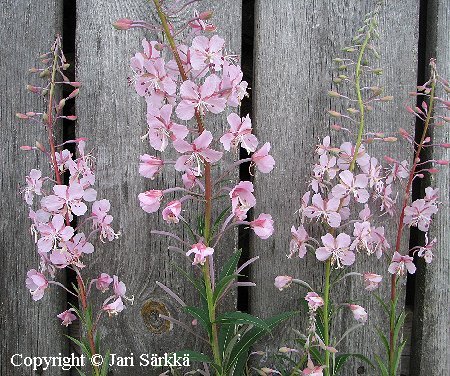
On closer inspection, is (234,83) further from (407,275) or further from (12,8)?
(407,275)

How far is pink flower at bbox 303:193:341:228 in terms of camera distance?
6.53ft

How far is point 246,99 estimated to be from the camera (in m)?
2.38

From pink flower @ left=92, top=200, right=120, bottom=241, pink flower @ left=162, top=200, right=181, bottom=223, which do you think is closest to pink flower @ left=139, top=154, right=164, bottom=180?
pink flower @ left=162, top=200, right=181, bottom=223

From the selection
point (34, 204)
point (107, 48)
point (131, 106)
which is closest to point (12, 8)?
point (107, 48)

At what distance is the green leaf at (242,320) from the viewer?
1741 mm

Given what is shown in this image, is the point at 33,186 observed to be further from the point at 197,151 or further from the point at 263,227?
the point at 263,227

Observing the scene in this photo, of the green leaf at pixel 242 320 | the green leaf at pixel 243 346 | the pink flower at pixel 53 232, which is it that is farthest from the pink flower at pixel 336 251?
the pink flower at pixel 53 232

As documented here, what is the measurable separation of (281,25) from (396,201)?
3.03 feet

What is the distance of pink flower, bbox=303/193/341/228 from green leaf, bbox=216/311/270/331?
0.47 meters

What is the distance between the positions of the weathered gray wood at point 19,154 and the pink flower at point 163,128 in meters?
0.82

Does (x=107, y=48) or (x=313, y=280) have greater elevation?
(x=107, y=48)

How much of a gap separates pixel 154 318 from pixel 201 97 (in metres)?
1.10

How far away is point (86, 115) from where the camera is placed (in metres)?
2.27

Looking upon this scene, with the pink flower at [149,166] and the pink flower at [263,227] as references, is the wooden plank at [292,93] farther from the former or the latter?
the pink flower at [149,166]
